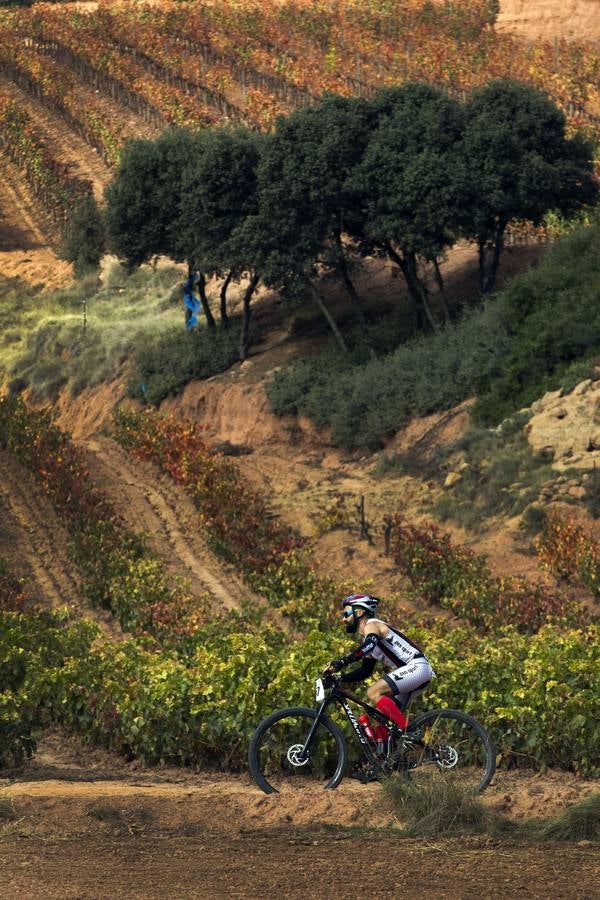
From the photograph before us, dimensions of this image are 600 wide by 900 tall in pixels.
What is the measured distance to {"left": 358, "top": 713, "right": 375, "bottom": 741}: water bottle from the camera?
33.7 ft

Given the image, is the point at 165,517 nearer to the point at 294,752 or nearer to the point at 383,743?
the point at 294,752

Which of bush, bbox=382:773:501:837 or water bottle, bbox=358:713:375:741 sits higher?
water bottle, bbox=358:713:375:741

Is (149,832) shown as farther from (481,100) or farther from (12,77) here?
(12,77)

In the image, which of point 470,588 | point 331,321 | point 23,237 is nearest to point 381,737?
point 470,588

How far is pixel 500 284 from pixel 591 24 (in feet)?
102

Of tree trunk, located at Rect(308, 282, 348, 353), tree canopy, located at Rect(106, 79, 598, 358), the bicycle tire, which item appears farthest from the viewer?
tree trunk, located at Rect(308, 282, 348, 353)

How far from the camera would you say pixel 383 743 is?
10.3 meters

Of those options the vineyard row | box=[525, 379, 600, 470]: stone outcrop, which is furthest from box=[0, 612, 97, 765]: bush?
the vineyard row

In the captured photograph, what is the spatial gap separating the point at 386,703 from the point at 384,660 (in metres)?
0.35

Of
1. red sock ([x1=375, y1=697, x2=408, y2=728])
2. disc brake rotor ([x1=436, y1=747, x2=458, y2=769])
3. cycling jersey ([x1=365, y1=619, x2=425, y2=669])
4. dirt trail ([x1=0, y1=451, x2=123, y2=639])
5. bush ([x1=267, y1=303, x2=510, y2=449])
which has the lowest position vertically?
dirt trail ([x1=0, y1=451, x2=123, y2=639])

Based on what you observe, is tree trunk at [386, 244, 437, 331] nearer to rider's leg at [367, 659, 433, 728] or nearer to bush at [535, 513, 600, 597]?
bush at [535, 513, 600, 597]

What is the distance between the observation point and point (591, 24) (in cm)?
5981

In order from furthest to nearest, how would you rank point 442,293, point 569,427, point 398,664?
point 442,293, point 569,427, point 398,664

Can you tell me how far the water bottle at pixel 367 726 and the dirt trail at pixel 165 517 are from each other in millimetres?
10669
